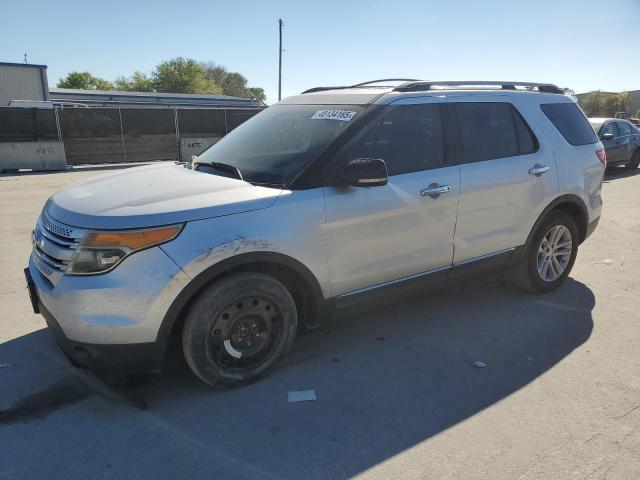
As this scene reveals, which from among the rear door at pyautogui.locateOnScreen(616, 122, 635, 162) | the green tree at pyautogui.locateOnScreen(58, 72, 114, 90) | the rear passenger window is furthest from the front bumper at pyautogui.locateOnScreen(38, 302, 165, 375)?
the green tree at pyautogui.locateOnScreen(58, 72, 114, 90)

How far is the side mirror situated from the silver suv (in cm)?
1

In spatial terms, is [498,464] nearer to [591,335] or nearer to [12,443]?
[591,335]

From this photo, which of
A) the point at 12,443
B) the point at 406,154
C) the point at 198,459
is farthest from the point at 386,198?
the point at 12,443

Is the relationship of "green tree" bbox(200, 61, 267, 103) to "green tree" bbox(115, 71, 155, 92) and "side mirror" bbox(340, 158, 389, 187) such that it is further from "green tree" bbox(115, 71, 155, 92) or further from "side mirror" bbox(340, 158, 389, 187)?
"side mirror" bbox(340, 158, 389, 187)

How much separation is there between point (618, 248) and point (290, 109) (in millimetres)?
4837

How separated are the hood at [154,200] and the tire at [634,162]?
15.0 m

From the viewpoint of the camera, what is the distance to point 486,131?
4.05 metres

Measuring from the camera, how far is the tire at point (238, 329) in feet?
9.39

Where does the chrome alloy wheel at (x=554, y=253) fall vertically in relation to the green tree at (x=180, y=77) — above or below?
below

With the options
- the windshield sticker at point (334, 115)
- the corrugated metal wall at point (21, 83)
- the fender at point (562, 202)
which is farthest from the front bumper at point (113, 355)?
the corrugated metal wall at point (21, 83)

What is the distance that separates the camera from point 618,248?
6297mm

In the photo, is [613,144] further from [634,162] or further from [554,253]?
[554,253]

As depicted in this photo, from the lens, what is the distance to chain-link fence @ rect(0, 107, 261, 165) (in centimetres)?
1580

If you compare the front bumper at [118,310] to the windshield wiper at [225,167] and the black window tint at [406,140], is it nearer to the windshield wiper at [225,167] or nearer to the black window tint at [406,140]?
the windshield wiper at [225,167]
